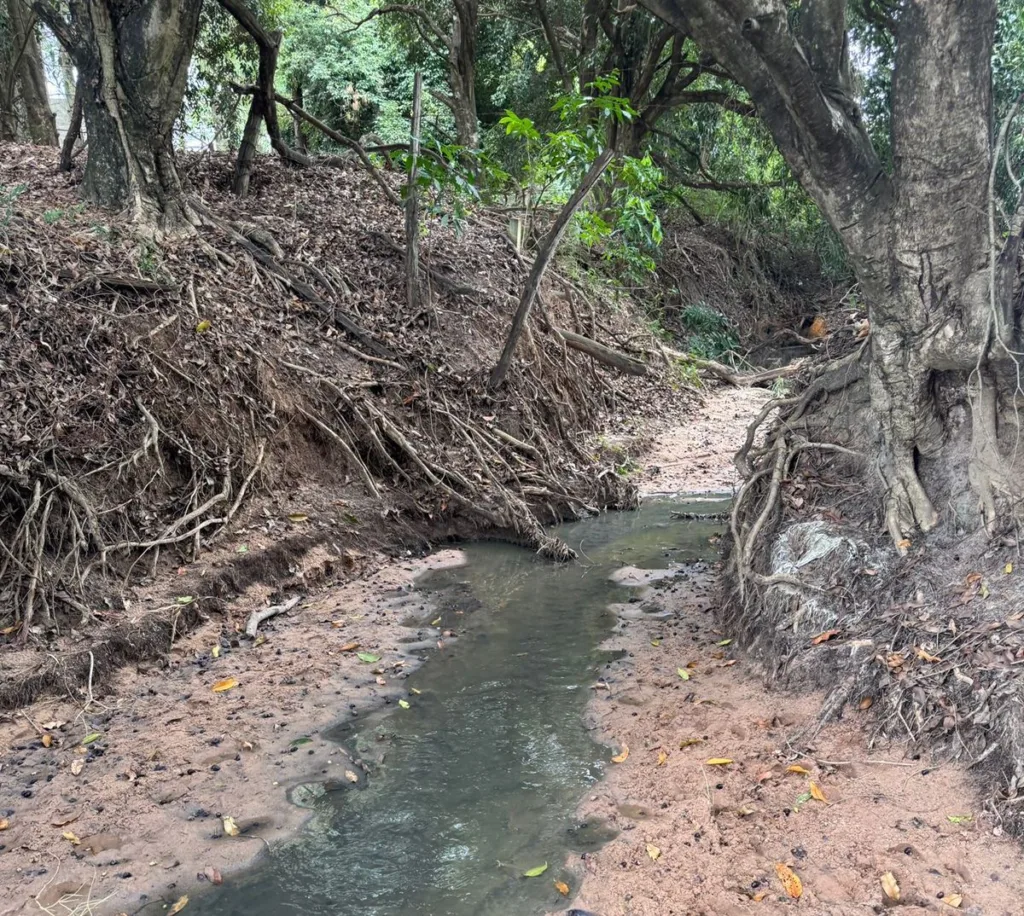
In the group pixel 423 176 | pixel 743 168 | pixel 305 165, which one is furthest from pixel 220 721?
pixel 743 168

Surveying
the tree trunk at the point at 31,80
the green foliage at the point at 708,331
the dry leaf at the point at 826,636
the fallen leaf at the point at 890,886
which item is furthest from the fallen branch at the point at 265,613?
the green foliage at the point at 708,331

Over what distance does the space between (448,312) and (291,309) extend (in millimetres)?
2121

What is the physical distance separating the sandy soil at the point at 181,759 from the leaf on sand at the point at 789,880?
216cm

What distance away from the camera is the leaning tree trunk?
757cm

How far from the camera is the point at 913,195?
15.0ft

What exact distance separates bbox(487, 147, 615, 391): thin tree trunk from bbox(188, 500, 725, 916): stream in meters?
3.30

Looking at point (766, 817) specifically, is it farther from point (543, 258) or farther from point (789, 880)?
point (543, 258)

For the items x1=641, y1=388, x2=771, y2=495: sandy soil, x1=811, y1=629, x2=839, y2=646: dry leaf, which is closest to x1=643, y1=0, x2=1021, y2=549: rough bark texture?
x1=811, y1=629, x2=839, y2=646: dry leaf

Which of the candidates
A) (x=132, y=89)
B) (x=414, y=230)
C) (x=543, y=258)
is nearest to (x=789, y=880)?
(x=543, y=258)

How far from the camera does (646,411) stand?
1236cm

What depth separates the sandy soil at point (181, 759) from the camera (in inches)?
136

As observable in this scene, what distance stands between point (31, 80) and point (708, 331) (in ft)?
43.1

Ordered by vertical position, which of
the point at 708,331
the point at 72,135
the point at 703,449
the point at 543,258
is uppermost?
the point at 72,135

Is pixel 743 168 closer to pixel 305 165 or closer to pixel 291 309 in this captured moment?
pixel 305 165
